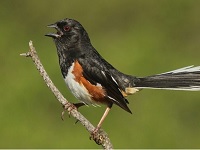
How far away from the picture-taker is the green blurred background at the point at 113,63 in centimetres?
805

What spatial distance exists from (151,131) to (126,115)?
1.48 ft

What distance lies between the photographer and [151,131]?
7.98 meters

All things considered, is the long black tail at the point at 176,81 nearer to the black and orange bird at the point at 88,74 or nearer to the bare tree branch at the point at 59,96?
the black and orange bird at the point at 88,74

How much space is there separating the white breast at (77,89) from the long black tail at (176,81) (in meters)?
0.57

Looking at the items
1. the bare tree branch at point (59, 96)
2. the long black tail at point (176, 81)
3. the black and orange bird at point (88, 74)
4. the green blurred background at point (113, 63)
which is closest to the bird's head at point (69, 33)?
the black and orange bird at point (88, 74)

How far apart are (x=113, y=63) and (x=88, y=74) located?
4.38m

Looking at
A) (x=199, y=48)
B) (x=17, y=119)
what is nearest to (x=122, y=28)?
(x=199, y=48)

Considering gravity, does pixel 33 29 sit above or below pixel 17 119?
above

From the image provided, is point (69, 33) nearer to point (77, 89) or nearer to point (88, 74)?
point (88, 74)

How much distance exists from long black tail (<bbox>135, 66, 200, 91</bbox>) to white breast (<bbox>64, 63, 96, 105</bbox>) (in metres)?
0.57

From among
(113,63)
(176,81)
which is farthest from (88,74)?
(113,63)

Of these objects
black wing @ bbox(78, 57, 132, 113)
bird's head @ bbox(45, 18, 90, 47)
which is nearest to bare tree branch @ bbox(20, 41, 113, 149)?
black wing @ bbox(78, 57, 132, 113)

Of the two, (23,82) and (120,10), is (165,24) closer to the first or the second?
(120,10)

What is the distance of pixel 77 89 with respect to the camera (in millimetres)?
4934
